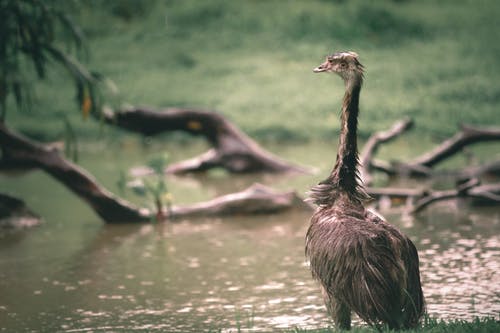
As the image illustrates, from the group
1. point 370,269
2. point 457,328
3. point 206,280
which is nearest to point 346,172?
point 370,269

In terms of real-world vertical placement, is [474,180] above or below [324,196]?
above

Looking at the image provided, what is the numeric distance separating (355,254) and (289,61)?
73.7ft

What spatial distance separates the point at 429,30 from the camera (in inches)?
1195

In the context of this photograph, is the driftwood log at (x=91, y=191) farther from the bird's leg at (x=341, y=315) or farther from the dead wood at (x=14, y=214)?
the bird's leg at (x=341, y=315)

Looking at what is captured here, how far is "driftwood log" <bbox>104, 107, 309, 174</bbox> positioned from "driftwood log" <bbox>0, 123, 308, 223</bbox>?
249 cm

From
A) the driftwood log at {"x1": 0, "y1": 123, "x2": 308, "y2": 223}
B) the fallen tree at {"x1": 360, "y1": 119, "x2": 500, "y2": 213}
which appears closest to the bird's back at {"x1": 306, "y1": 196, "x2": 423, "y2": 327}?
the fallen tree at {"x1": 360, "y1": 119, "x2": 500, "y2": 213}

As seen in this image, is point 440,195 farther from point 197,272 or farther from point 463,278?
point 197,272

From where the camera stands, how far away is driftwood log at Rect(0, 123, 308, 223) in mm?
13680

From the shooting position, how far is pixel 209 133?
1744 centimetres

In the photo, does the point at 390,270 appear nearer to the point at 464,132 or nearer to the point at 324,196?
the point at 324,196

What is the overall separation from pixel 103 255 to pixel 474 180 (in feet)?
15.7

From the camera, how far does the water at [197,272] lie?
8.88m

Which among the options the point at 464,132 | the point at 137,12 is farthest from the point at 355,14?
the point at 464,132

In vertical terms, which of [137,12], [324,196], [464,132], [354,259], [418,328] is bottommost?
[418,328]
